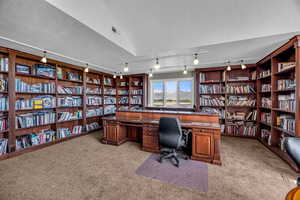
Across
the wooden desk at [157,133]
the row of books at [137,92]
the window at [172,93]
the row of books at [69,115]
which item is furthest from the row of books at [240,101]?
the row of books at [69,115]

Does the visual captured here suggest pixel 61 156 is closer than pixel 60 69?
Yes

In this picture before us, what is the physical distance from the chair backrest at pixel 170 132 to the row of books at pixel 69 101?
322cm

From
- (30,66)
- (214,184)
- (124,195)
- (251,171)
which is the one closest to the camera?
(124,195)

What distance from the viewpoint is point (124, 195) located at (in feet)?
5.44

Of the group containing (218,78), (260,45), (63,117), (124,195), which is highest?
(260,45)

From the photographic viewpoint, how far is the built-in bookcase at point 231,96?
4.13m

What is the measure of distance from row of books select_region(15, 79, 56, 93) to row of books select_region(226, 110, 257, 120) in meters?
5.72

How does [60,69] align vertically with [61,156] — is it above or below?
above

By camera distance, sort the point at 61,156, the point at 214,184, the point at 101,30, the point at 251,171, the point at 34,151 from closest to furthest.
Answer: the point at 214,184 → the point at 101,30 → the point at 251,171 → the point at 61,156 → the point at 34,151

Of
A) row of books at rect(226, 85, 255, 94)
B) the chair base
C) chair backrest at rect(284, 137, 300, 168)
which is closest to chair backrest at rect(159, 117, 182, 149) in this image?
the chair base

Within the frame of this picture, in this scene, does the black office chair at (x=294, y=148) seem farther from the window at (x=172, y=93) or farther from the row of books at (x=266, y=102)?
the window at (x=172, y=93)

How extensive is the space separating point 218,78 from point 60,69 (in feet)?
17.8

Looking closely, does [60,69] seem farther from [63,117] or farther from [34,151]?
[34,151]

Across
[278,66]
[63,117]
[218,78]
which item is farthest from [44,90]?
[278,66]
